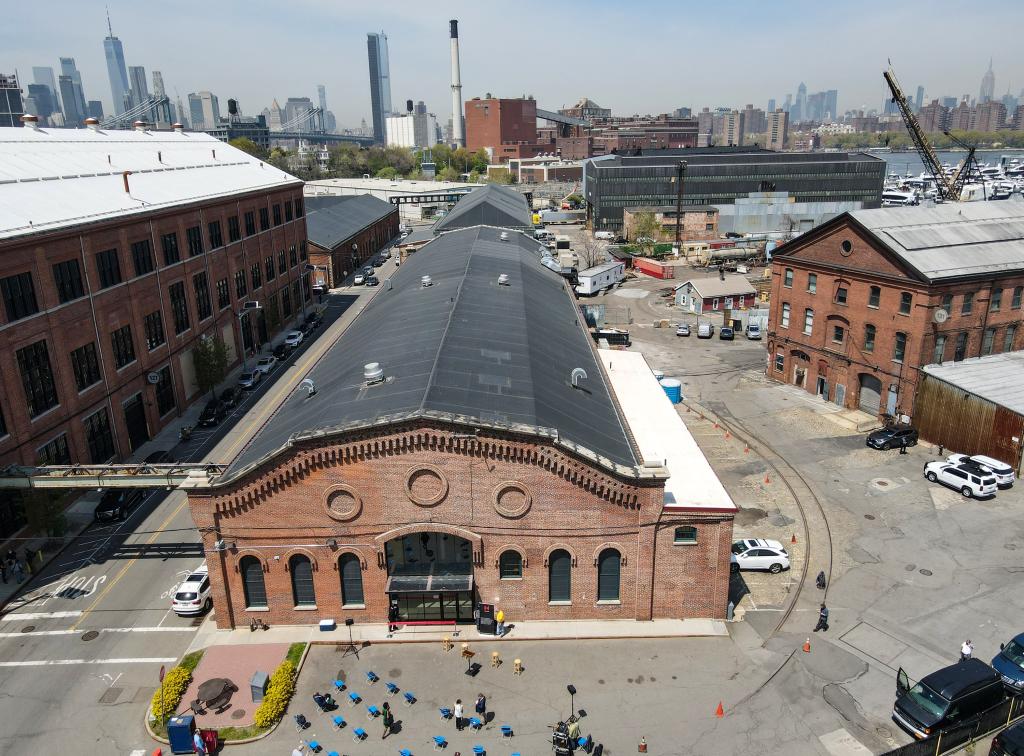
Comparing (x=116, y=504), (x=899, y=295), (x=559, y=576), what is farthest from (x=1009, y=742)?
(x=116, y=504)

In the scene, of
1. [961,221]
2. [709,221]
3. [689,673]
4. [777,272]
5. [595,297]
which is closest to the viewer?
[689,673]

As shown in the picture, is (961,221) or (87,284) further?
(961,221)

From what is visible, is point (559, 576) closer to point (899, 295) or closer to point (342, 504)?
point (342, 504)

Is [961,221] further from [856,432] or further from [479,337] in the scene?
[479,337]

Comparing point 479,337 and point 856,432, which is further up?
point 479,337

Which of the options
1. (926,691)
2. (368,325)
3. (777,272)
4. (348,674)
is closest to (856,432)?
(777,272)

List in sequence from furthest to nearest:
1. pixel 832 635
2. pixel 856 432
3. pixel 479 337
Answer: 1. pixel 856 432
2. pixel 479 337
3. pixel 832 635

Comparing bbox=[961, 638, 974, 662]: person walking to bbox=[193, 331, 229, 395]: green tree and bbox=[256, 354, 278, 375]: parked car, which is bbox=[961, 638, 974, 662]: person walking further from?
bbox=[256, 354, 278, 375]: parked car

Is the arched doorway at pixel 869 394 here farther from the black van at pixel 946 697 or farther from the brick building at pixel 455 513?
the black van at pixel 946 697

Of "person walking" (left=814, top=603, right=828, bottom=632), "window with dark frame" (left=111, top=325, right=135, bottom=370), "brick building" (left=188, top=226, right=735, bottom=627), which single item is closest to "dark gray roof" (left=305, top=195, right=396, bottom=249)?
"window with dark frame" (left=111, top=325, right=135, bottom=370)
